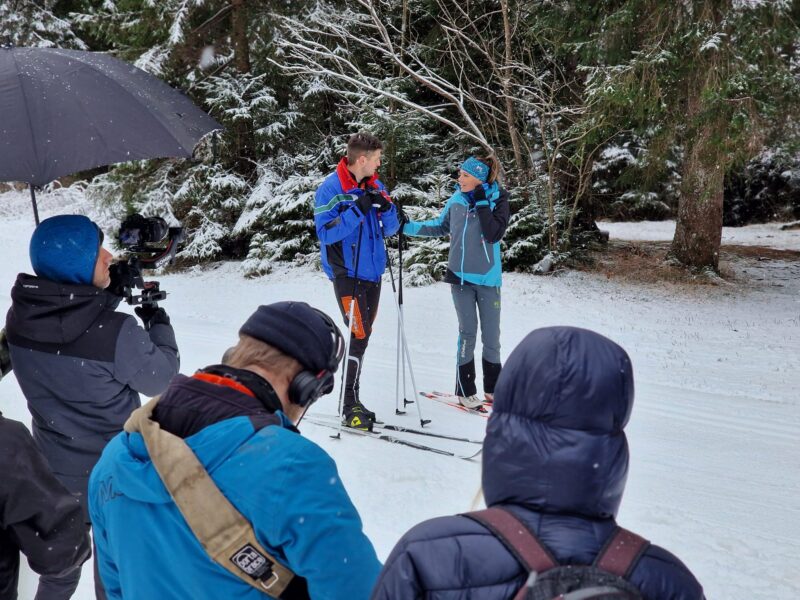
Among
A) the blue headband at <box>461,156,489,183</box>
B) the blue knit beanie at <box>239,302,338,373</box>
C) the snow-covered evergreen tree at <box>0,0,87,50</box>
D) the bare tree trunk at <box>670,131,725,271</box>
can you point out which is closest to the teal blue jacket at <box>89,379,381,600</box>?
the blue knit beanie at <box>239,302,338,373</box>

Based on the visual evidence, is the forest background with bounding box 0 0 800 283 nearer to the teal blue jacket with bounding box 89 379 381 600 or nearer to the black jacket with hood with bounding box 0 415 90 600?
the black jacket with hood with bounding box 0 415 90 600

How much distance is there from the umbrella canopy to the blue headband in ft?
9.38

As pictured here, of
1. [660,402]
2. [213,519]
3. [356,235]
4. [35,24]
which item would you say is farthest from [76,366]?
[35,24]

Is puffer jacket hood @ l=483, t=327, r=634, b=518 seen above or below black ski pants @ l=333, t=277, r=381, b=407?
above

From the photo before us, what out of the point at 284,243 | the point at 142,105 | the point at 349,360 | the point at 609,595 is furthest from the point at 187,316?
the point at 609,595

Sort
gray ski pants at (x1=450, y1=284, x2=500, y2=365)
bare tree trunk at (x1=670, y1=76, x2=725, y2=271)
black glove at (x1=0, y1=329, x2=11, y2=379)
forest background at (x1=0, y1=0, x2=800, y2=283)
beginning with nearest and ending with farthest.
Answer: black glove at (x1=0, y1=329, x2=11, y2=379), gray ski pants at (x1=450, y1=284, x2=500, y2=365), bare tree trunk at (x1=670, y1=76, x2=725, y2=271), forest background at (x1=0, y1=0, x2=800, y2=283)

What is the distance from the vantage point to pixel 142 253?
314 centimetres

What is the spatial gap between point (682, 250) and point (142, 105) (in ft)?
38.2

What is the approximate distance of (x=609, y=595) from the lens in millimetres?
1210

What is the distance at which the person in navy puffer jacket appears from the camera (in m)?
1.29

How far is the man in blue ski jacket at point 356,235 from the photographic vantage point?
5.14 metres

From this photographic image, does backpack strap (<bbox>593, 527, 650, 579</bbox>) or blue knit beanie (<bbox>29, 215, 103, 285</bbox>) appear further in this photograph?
blue knit beanie (<bbox>29, 215, 103, 285</bbox>)

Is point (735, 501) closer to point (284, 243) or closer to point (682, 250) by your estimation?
point (682, 250)

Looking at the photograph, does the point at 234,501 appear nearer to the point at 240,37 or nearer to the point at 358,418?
the point at 358,418
